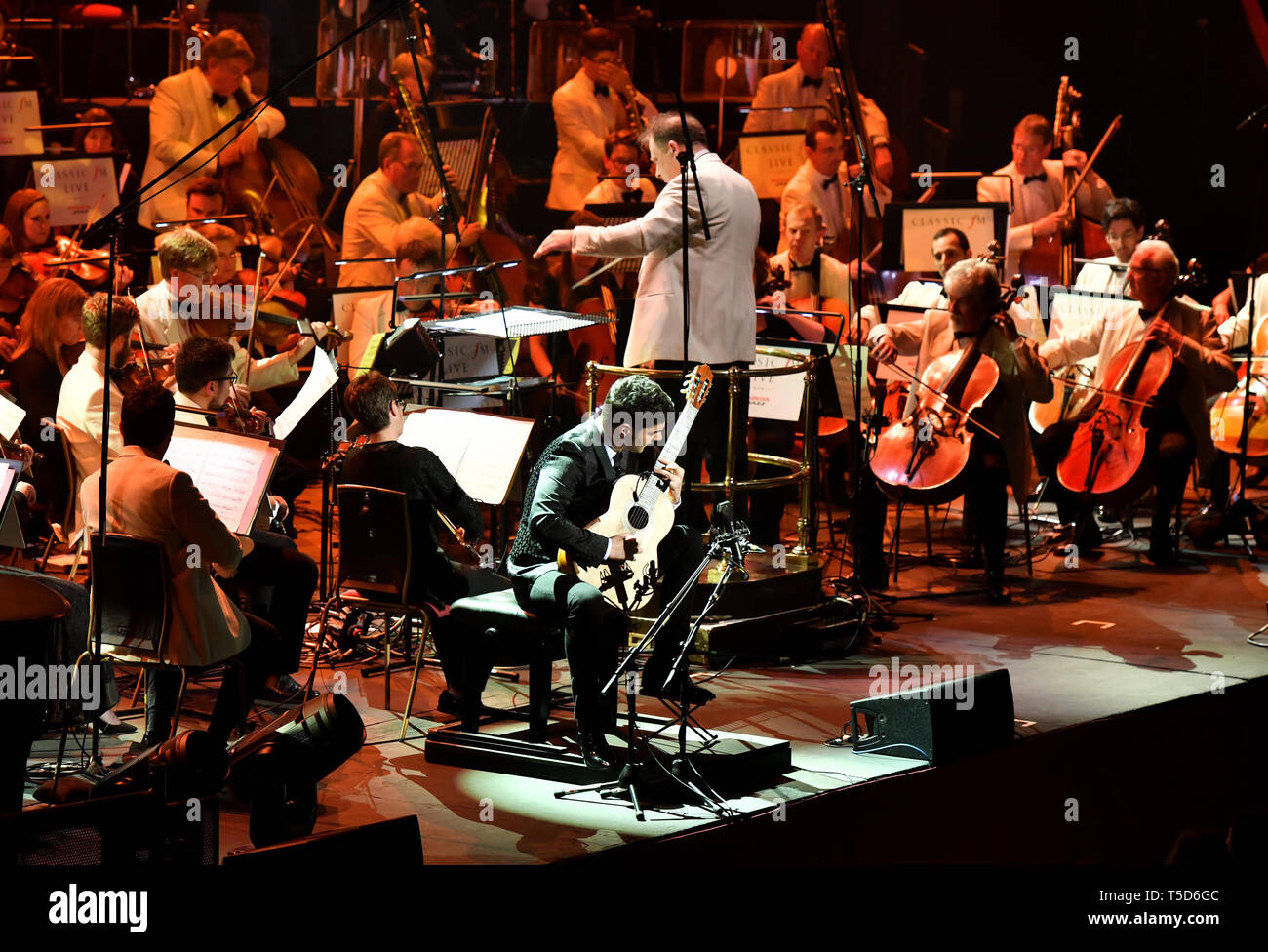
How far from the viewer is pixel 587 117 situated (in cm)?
980

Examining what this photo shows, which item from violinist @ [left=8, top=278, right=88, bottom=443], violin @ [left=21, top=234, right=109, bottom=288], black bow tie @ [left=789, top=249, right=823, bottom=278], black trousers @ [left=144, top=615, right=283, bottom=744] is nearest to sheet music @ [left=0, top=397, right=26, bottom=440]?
black trousers @ [left=144, top=615, right=283, bottom=744]

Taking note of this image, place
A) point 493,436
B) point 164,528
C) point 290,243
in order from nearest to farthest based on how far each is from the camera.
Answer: point 164,528 < point 493,436 < point 290,243

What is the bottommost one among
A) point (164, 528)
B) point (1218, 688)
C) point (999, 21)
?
point (1218, 688)

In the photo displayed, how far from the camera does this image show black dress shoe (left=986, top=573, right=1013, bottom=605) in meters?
6.84

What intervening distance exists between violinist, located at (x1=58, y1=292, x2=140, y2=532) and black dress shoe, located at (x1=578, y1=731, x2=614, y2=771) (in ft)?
6.67

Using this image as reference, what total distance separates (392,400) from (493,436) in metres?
0.55

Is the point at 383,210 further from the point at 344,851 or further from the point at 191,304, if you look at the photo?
the point at 344,851

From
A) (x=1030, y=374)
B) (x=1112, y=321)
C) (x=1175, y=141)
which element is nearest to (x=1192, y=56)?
(x=1175, y=141)

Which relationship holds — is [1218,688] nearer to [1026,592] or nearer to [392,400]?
[1026,592]

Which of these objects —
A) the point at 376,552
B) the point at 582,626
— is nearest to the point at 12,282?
the point at 376,552

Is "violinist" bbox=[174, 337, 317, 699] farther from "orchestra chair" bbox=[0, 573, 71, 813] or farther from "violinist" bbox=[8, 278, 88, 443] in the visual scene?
"orchestra chair" bbox=[0, 573, 71, 813]

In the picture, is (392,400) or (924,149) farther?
(924,149)

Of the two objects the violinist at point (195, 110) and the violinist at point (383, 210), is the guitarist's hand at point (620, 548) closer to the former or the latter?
the violinist at point (383, 210)

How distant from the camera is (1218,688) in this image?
5.54 metres
